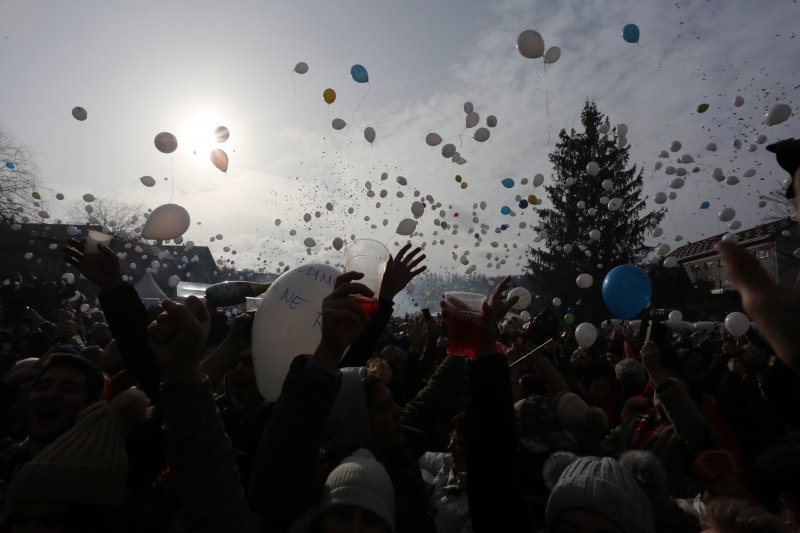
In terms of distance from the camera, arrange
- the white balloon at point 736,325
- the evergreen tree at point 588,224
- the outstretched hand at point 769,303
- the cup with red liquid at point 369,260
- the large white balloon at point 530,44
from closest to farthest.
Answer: the outstretched hand at point 769,303 < the cup with red liquid at point 369,260 < the large white balloon at point 530,44 < the white balloon at point 736,325 < the evergreen tree at point 588,224

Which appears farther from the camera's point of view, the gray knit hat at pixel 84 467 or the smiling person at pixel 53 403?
the smiling person at pixel 53 403

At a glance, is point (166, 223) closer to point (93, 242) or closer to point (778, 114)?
point (93, 242)

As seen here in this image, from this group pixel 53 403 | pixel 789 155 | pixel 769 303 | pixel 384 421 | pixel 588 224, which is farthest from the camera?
pixel 588 224

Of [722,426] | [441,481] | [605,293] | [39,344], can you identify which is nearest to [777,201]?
[605,293]

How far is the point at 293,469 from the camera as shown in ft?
4.32

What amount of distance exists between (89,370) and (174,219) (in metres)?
2.79

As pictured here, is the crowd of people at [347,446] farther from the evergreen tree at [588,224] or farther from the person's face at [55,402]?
the evergreen tree at [588,224]

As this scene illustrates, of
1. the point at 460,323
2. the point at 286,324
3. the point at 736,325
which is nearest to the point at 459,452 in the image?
the point at 460,323

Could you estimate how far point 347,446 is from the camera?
183 centimetres

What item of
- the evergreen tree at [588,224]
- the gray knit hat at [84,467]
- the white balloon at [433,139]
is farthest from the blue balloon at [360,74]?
the evergreen tree at [588,224]

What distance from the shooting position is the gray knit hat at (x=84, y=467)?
1.48m

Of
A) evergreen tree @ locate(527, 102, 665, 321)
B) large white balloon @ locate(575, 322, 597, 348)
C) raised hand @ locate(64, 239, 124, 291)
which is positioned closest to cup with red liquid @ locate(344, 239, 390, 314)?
raised hand @ locate(64, 239, 124, 291)

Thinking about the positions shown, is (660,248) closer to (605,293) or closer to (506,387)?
(605,293)

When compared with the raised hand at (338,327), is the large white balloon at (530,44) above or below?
above
